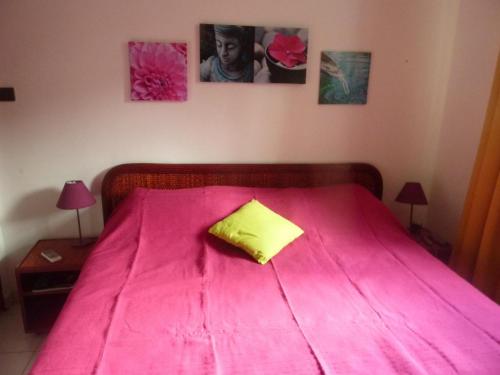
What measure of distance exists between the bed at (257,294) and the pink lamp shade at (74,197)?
0.57 ft

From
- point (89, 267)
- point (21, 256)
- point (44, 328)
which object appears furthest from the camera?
point (21, 256)

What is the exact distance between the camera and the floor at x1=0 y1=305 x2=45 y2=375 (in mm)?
1974

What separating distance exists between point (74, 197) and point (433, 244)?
91.5 inches

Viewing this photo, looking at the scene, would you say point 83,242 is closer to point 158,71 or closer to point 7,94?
point 7,94

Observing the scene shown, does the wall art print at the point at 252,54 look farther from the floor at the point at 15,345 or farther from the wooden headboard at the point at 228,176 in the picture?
the floor at the point at 15,345

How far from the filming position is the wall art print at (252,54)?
2350mm

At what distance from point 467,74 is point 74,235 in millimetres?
2829

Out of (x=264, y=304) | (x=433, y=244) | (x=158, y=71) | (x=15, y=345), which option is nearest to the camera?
(x=264, y=304)

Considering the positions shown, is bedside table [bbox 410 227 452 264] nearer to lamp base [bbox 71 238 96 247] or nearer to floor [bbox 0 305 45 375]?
lamp base [bbox 71 238 96 247]

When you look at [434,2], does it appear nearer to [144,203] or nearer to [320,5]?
[320,5]

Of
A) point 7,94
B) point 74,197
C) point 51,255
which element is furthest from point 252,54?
point 51,255

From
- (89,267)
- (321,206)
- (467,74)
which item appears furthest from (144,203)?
(467,74)

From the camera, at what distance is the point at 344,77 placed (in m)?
2.53

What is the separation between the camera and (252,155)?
2.59m
